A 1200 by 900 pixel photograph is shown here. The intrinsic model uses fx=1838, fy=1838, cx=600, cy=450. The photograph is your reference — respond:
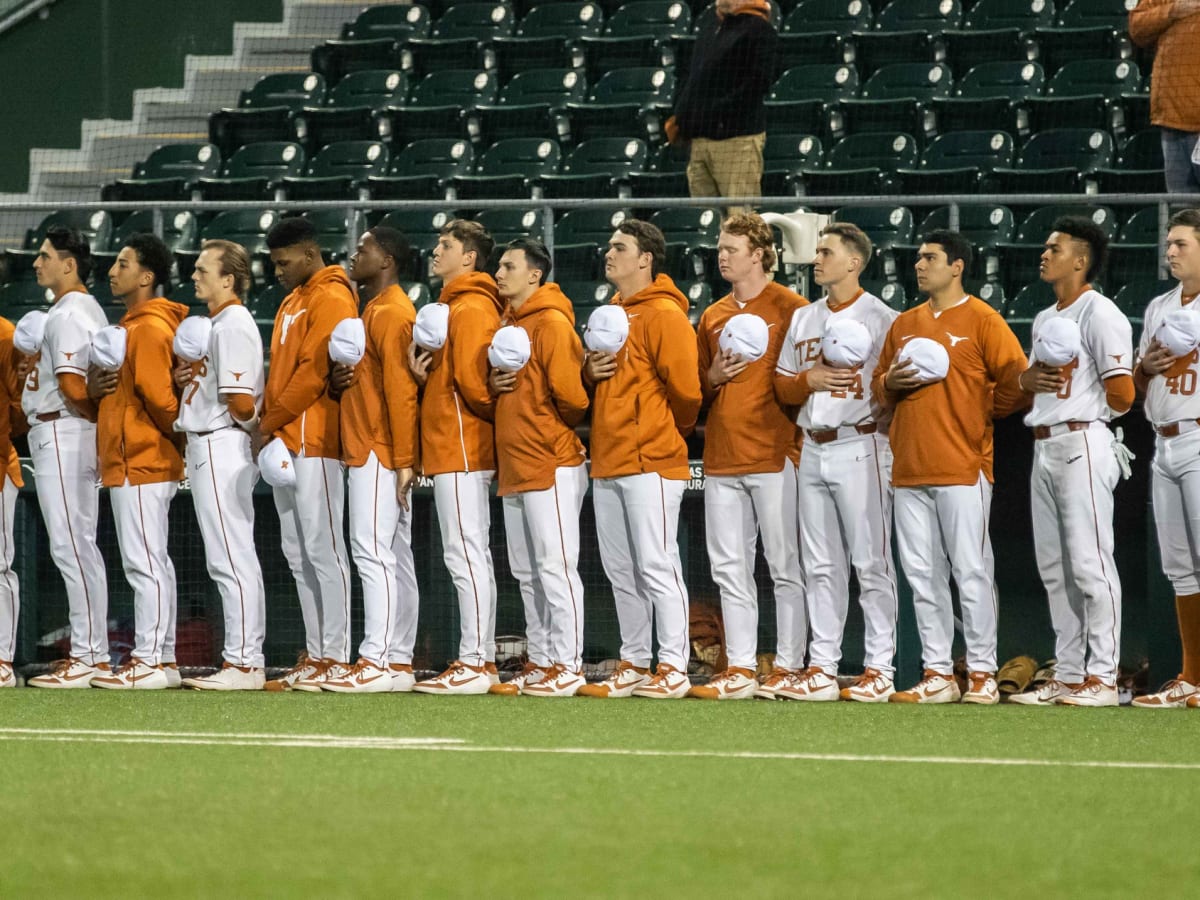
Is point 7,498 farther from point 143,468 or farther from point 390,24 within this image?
point 390,24

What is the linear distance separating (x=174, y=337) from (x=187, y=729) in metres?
2.19

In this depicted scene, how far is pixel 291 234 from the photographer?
7699 millimetres

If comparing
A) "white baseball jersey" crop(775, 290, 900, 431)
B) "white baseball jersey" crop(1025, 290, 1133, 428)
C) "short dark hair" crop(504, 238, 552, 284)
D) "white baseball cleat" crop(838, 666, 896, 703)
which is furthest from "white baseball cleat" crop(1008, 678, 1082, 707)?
"short dark hair" crop(504, 238, 552, 284)

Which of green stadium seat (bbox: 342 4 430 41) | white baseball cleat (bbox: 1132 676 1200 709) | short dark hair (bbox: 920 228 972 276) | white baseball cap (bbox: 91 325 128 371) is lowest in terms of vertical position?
white baseball cleat (bbox: 1132 676 1200 709)

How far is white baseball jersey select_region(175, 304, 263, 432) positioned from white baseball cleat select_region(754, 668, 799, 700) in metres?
2.41

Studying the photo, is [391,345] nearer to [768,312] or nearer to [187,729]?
[768,312]

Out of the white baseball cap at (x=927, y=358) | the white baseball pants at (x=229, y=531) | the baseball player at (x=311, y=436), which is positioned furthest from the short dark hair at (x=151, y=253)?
the white baseball cap at (x=927, y=358)

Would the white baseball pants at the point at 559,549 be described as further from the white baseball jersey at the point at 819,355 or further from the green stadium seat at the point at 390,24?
the green stadium seat at the point at 390,24

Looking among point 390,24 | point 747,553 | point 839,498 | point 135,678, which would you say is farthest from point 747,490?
point 390,24

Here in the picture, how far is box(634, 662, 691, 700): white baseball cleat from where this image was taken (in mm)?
7262

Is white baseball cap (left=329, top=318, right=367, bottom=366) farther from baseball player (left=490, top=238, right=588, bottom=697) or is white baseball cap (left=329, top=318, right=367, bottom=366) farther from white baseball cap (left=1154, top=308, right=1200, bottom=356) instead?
white baseball cap (left=1154, top=308, right=1200, bottom=356)

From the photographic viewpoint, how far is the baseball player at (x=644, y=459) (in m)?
7.29

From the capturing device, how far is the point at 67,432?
796 cm

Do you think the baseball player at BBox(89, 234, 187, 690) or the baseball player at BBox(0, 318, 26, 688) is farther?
the baseball player at BBox(0, 318, 26, 688)
